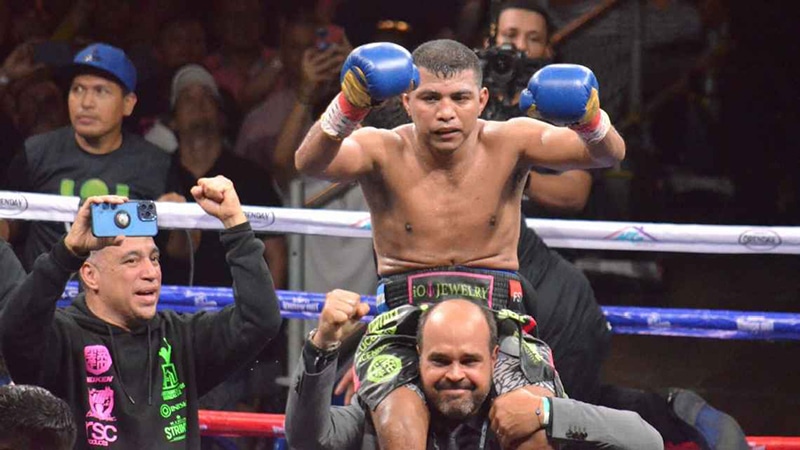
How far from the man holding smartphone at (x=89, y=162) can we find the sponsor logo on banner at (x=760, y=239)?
1707 millimetres

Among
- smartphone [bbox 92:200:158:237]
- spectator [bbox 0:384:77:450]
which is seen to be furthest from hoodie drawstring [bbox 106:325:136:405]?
spectator [bbox 0:384:77:450]

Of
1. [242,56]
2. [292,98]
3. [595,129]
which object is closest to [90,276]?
[595,129]

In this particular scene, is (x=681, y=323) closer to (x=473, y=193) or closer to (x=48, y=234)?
(x=473, y=193)

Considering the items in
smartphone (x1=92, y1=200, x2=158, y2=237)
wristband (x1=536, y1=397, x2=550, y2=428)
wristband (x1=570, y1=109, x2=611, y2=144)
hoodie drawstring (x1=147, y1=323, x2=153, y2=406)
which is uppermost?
wristband (x1=570, y1=109, x2=611, y2=144)

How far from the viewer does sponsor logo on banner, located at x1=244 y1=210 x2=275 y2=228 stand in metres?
3.97

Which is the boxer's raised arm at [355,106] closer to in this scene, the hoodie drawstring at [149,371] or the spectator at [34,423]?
the hoodie drawstring at [149,371]

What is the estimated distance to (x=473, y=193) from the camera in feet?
11.0

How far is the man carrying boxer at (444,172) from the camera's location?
3180 mm

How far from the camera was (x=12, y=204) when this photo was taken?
3900 mm

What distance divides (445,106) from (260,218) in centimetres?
91

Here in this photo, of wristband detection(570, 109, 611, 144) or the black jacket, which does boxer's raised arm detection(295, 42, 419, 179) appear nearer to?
the black jacket

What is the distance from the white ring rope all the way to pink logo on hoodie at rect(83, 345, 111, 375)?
755 millimetres

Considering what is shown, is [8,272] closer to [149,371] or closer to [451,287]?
[149,371]

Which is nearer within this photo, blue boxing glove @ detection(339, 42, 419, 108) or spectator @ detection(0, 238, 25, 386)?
blue boxing glove @ detection(339, 42, 419, 108)
